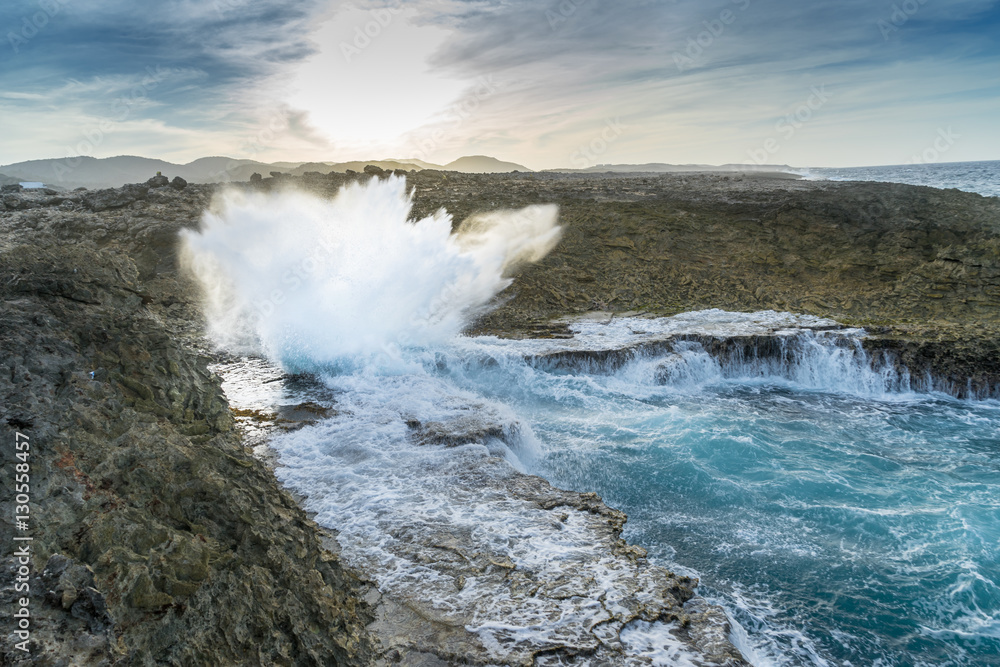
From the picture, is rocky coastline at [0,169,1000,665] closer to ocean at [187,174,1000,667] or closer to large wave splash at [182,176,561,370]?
ocean at [187,174,1000,667]

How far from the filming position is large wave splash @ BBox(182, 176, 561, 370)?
546 inches

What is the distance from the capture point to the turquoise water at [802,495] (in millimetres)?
5664

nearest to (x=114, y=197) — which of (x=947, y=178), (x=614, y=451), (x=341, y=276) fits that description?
(x=341, y=276)

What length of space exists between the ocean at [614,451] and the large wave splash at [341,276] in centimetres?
8

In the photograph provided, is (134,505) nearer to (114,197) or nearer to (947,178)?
(114,197)

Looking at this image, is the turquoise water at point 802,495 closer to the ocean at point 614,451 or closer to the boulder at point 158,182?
the ocean at point 614,451

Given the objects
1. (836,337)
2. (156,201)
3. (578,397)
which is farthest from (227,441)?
(156,201)

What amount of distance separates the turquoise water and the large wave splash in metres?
3.13

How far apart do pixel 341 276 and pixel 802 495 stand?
11652mm

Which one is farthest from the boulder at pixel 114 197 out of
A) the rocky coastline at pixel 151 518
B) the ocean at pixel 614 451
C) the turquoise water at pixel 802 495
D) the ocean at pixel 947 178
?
the ocean at pixel 947 178

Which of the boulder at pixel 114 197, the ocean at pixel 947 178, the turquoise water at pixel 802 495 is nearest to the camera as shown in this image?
the turquoise water at pixel 802 495

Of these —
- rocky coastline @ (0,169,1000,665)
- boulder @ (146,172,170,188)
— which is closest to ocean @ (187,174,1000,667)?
rocky coastline @ (0,169,1000,665)

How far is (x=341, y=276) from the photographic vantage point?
15.2m

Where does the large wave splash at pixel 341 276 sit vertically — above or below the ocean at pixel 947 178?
below
